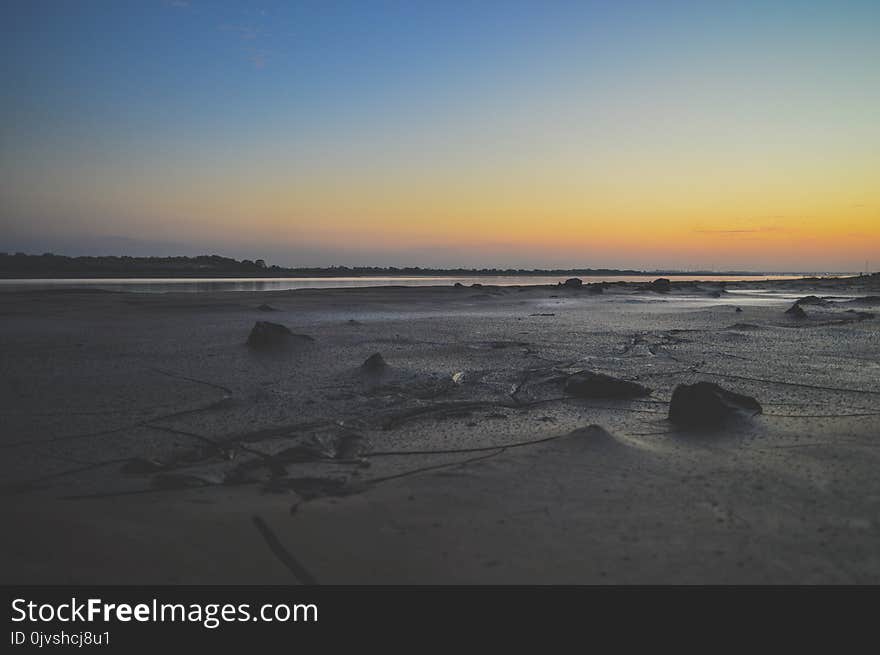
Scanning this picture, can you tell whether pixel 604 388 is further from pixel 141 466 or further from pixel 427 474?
pixel 141 466

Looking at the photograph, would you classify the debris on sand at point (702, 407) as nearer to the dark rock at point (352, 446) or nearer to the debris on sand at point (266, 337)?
the dark rock at point (352, 446)

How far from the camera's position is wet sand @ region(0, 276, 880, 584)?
4.92 ft

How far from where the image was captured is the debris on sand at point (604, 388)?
Result: 3.52 metres

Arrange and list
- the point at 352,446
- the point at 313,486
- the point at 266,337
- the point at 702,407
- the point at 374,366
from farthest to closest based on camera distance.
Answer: the point at 266,337, the point at 374,366, the point at 702,407, the point at 352,446, the point at 313,486

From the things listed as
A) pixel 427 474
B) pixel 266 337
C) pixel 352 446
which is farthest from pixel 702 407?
pixel 266 337

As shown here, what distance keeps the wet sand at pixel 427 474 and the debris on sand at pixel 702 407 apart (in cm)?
10

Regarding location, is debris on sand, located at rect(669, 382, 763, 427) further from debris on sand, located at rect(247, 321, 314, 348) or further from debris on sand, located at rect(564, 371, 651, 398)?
debris on sand, located at rect(247, 321, 314, 348)

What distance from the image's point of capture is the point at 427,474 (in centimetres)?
219

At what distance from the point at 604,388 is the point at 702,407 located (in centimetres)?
75

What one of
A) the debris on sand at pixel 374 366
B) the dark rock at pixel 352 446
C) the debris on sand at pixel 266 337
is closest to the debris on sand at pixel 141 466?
the dark rock at pixel 352 446

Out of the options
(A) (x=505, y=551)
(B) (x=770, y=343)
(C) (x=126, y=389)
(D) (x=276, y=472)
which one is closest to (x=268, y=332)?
(C) (x=126, y=389)

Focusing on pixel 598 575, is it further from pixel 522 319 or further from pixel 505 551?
pixel 522 319

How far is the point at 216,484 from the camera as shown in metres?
2.09

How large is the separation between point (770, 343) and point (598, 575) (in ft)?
19.2
